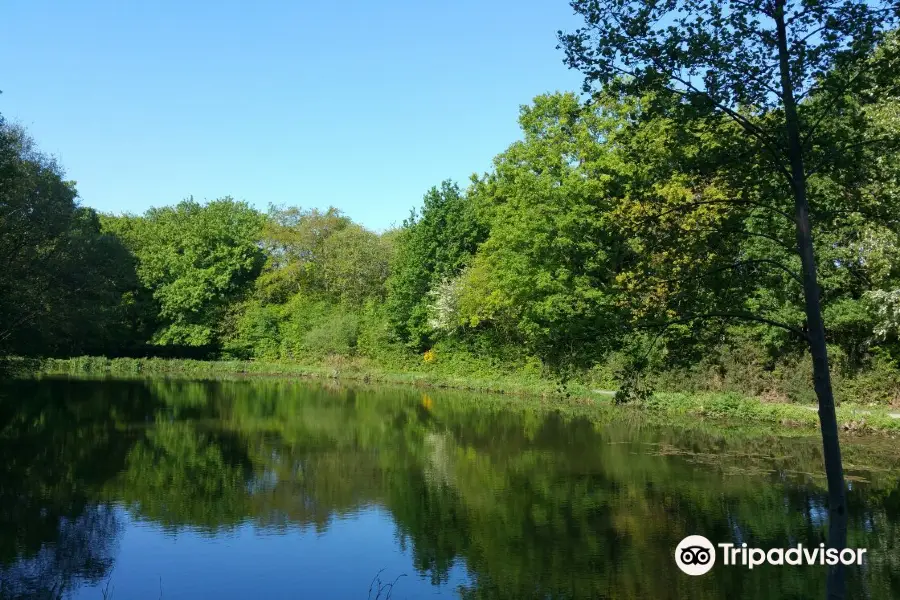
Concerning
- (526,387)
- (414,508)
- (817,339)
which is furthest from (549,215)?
(817,339)

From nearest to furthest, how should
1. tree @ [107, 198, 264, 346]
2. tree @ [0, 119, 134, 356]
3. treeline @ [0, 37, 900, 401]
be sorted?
treeline @ [0, 37, 900, 401] → tree @ [0, 119, 134, 356] → tree @ [107, 198, 264, 346]

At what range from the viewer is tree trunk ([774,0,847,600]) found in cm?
610

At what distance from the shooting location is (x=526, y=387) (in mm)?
35344

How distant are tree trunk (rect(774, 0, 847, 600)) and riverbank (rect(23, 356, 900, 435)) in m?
2.60

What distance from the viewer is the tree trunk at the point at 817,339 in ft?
20.0

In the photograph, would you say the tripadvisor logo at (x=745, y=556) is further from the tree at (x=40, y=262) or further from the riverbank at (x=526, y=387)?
the tree at (x=40, y=262)

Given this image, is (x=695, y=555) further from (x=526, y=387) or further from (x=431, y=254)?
(x=431, y=254)

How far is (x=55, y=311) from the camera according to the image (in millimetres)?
24641

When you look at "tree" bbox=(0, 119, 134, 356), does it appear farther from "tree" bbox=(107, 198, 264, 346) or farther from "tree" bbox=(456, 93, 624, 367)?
"tree" bbox=(107, 198, 264, 346)

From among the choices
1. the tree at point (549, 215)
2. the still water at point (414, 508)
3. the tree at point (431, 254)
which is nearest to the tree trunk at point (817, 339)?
the still water at point (414, 508)

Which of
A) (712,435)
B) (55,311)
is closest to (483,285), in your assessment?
(712,435)

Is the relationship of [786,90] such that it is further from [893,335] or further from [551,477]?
[893,335]

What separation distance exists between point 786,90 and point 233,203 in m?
57.7

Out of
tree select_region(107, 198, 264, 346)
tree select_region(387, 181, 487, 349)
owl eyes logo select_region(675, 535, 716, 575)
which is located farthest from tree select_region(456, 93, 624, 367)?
tree select_region(107, 198, 264, 346)
